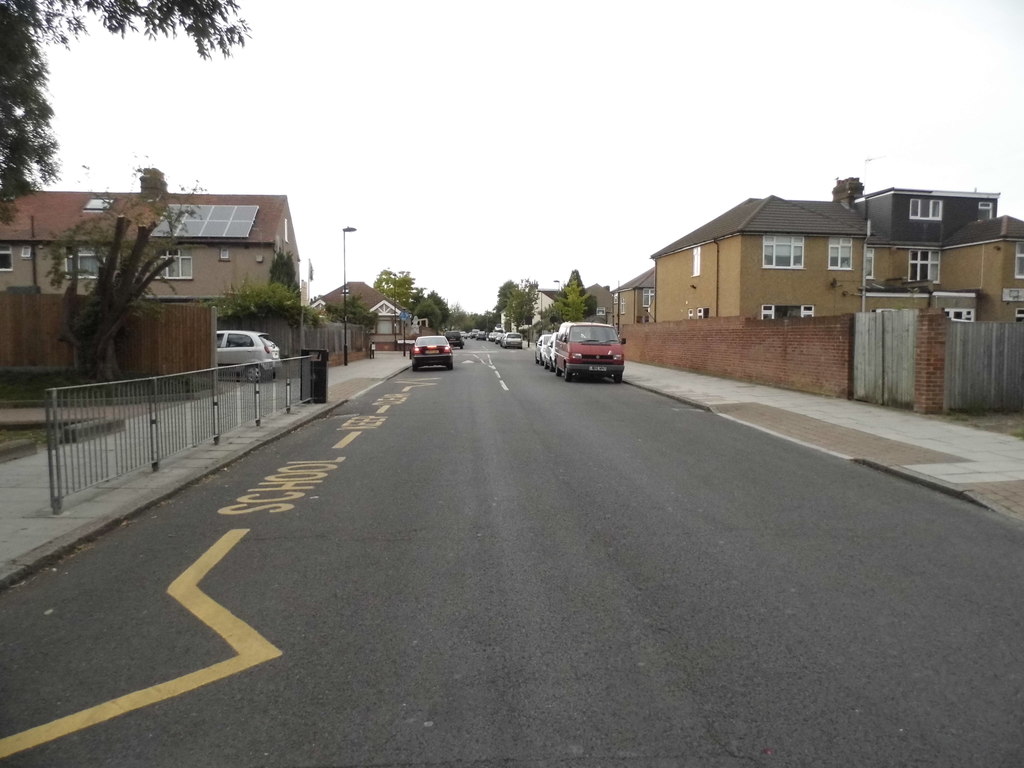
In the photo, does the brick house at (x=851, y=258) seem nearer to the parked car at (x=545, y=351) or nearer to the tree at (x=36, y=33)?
the parked car at (x=545, y=351)

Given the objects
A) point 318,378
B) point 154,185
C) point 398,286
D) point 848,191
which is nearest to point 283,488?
point 318,378

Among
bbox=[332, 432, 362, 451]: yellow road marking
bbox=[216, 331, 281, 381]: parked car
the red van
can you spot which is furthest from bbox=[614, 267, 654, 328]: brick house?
bbox=[332, 432, 362, 451]: yellow road marking

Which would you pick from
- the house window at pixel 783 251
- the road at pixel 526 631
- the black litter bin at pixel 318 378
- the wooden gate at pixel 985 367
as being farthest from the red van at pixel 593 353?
the road at pixel 526 631

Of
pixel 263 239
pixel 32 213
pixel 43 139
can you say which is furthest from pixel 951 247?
pixel 32 213

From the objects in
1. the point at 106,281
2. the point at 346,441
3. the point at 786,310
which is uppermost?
the point at 106,281

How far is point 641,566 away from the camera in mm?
5793

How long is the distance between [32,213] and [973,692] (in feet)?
151

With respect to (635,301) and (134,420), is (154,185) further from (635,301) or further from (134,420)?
(635,301)

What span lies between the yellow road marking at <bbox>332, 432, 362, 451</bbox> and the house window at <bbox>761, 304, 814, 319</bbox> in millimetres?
25470

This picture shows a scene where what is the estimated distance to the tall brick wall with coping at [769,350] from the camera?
1852cm

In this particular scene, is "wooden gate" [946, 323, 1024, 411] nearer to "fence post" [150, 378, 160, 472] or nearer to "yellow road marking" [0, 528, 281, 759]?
"fence post" [150, 378, 160, 472]

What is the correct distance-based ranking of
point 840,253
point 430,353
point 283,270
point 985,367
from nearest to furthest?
1. point 985,367
2. point 430,353
3. point 840,253
4. point 283,270

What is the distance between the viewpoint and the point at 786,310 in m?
35.2

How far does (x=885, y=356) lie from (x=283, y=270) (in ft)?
100
